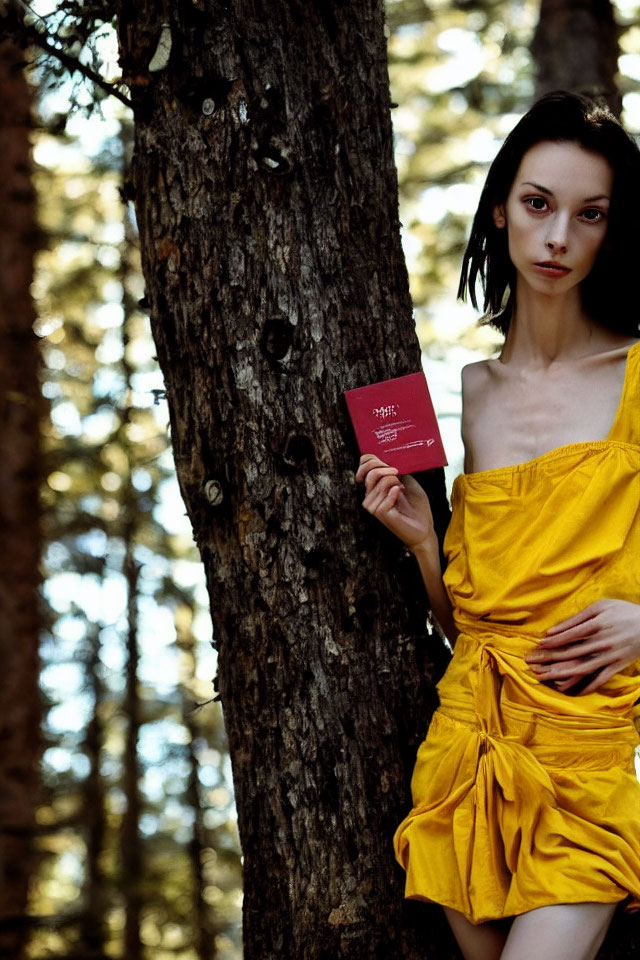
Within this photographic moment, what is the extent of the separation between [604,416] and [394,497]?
0.59 m

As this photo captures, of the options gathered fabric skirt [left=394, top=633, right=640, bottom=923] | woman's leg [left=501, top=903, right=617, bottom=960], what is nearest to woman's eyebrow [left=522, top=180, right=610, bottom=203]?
gathered fabric skirt [left=394, top=633, right=640, bottom=923]

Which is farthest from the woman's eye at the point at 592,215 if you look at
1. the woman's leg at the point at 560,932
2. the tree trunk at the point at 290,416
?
the woman's leg at the point at 560,932

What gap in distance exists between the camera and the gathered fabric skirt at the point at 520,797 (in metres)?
2.12

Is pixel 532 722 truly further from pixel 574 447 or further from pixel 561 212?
pixel 561 212

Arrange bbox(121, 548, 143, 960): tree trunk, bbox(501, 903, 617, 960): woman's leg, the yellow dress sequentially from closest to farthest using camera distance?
bbox(501, 903, 617, 960): woman's leg → the yellow dress → bbox(121, 548, 143, 960): tree trunk

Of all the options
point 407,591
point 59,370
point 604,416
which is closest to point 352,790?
point 407,591

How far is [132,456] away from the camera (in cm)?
947

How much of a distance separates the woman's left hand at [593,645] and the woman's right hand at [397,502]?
42 cm

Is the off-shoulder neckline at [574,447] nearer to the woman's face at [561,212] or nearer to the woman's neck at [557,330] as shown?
the woman's neck at [557,330]

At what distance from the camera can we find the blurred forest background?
8.20 m

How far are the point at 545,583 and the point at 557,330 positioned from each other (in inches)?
30.2

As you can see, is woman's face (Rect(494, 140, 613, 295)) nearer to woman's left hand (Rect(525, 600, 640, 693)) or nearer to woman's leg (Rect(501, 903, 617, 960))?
woman's left hand (Rect(525, 600, 640, 693))

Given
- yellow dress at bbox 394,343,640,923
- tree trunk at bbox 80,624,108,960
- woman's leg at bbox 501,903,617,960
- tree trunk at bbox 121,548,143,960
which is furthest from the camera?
tree trunk at bbox 121,548,143,960

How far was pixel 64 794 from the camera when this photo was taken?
10.1 meters
